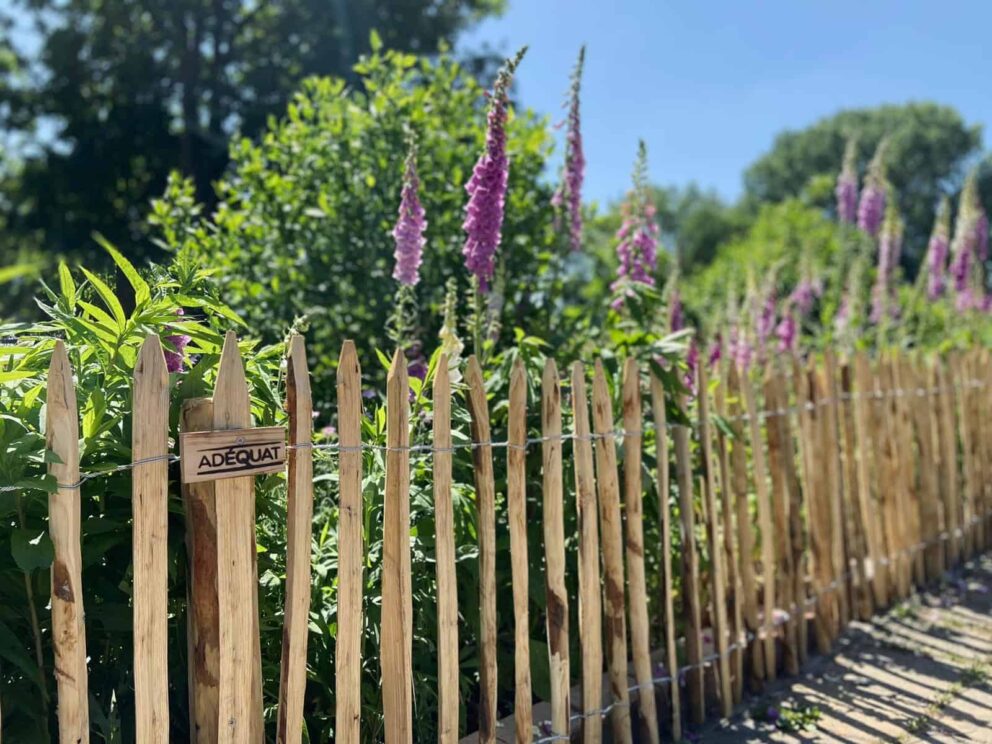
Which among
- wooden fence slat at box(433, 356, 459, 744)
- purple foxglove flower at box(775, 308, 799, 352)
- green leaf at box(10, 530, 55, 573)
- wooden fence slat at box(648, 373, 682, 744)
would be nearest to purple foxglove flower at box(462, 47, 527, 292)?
wooden fence slat at box(648, 373, 682, 744)

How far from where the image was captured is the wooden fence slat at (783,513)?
414 centimetres

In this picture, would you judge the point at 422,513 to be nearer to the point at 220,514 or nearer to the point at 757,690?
the point at 220,514

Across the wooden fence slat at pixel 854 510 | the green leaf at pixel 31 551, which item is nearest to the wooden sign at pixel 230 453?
the green leaf at pixel 31 551

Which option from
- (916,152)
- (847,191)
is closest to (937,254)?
(847,191)

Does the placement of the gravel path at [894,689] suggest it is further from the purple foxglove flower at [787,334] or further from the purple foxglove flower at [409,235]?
the purple foxglove flower at [787,334]

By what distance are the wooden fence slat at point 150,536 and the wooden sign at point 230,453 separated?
0.18 feet

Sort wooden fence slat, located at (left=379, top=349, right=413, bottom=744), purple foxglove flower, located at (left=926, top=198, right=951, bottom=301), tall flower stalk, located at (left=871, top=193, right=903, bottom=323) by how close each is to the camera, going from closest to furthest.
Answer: wooden fence slat, located at (left=379, top=349, right=413, bottom=744) < tall flower stalk, located at (left=871, top=193, right=903, bottom=323) < purple foxglove flower, located at (left=926, top=198, right=951, bottom=301)

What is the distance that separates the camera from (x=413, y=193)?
133 inches

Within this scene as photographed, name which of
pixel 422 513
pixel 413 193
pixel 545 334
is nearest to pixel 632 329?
pixel 545 334

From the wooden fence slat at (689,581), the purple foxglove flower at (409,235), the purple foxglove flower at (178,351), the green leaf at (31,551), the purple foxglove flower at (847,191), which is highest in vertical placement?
the purple foxglove flower at (847,191)

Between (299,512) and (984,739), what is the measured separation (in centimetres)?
297

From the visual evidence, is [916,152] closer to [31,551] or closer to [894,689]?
[894,689]

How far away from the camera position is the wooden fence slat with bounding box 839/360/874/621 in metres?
4.74

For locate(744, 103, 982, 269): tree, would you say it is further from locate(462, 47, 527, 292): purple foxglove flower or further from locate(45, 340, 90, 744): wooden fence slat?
locate(45, 340, 90, 744): wooden fence slat
